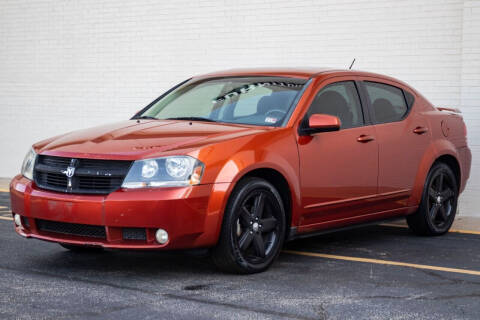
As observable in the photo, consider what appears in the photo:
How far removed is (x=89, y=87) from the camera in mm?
13898

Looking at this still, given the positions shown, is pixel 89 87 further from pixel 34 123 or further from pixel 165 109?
pixel 165 109

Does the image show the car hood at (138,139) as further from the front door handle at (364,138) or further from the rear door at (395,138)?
the rear door at (395,138)

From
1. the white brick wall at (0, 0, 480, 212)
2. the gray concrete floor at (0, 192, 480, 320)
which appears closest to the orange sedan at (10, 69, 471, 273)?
the gray concrete floor at (0, 192, 480, 320)

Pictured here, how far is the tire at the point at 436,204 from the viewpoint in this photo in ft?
26.4

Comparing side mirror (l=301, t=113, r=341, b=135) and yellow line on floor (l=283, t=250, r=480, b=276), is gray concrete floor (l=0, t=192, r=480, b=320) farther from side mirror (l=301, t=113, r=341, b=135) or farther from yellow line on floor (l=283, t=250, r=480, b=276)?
side mirror (l=301, t=113, r=341, b=135)

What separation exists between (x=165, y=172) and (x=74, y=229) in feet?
2.56

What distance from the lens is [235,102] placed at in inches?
276

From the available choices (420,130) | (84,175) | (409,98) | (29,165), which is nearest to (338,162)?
(420,130)

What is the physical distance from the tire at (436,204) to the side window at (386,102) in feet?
2.34

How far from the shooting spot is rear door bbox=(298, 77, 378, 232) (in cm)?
664

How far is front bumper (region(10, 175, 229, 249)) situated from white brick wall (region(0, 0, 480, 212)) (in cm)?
552

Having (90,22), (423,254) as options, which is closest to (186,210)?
(423,254)

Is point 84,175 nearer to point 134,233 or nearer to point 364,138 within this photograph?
point 134,233

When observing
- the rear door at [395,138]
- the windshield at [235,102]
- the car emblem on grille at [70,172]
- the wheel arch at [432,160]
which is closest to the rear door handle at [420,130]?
the rear door at [395,138]
